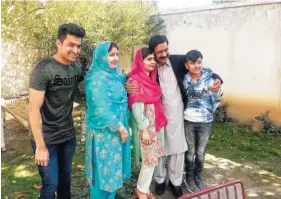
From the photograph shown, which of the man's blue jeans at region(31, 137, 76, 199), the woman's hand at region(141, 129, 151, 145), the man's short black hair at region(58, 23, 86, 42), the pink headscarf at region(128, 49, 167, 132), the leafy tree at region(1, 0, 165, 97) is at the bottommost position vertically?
the man's blue jeans at region(31, 137, 76, 199)

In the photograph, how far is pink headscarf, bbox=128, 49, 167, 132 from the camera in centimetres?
291

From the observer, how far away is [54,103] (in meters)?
2.54

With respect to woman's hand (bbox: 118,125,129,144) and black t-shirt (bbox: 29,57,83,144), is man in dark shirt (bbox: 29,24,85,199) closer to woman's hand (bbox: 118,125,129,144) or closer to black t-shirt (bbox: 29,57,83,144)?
black t-shirt (bbox: 29,57,83,144)

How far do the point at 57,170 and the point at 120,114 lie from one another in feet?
2.33

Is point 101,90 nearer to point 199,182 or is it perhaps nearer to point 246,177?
point 199,182

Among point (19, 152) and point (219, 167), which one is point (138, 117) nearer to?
point (219, 167)

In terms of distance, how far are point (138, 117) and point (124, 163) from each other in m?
0.47

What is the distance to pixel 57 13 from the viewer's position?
5691 millimetres

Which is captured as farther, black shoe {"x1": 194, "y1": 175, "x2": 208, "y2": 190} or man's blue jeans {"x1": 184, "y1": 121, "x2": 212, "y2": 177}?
black shoe {"x1": 194, "y1": 175, "x2": 208, "y2": 190}

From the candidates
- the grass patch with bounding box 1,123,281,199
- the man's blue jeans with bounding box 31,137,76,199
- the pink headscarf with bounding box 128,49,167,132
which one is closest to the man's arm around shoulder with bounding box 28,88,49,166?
the man's blue jeans with bounding box 31,137,76,199

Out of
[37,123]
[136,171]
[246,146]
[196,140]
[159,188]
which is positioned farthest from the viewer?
[246,146]

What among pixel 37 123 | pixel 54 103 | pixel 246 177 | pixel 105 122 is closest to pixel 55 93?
pixel 54 103

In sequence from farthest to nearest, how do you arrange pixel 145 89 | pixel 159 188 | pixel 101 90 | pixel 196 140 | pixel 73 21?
1. pixel 73 21
2. pixel 159 188
3. pixel 196 140
4. pixel 145 89
5. pixel 101 90

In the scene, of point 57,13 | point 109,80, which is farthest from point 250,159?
point 57,13
